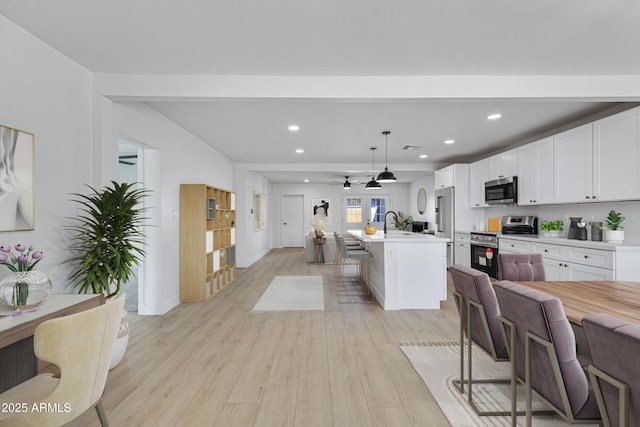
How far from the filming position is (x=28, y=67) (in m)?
2.21

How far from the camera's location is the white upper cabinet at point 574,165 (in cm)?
383

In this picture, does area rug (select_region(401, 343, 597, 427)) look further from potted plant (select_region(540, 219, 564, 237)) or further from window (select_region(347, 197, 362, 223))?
window (select_region(347, 197, 362, 223))

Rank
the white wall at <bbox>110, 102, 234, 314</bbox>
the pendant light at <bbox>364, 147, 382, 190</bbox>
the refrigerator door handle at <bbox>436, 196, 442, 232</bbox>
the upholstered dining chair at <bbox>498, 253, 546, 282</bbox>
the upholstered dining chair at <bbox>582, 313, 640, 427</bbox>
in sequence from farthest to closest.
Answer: the refrigerator door handle at <bbox>436, 196, 442, 232</bbox>, the pendant light at <bbox>364, 147, 382, 190</bbox>, the white wall at <bbox>110, 102, 234, 314</bbox>, the upholstered dining chair at <bbox>498, 253, 546, 282</bbox>, the upholstered dining chair at <bbox>582, 313, 640, 427</bbox>

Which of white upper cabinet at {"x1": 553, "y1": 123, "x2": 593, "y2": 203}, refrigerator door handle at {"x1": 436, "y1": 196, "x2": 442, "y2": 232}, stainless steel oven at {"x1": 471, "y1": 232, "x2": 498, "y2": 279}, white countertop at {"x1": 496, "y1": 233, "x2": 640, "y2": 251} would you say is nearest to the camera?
white countertop at {"x1": 496, "y1": 233, "x2": 640, "y2": 251}

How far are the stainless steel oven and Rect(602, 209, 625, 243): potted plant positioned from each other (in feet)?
5.68

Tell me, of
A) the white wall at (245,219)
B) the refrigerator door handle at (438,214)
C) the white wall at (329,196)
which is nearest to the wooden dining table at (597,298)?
the refrigerator door handle at (438,214)

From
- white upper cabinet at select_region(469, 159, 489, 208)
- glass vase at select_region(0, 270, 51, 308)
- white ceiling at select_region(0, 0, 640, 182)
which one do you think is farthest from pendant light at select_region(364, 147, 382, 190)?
glass vase at select_region(0, 270, 51, 308)

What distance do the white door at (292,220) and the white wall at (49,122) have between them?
8.53 meters

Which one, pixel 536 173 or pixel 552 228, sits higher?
pixel 536 173

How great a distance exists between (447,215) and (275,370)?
5.65 m

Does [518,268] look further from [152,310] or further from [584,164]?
[152,310]

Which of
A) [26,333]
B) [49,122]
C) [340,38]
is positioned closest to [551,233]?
[340,38]

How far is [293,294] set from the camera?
4867 mm

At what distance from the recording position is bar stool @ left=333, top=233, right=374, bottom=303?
180 inches
